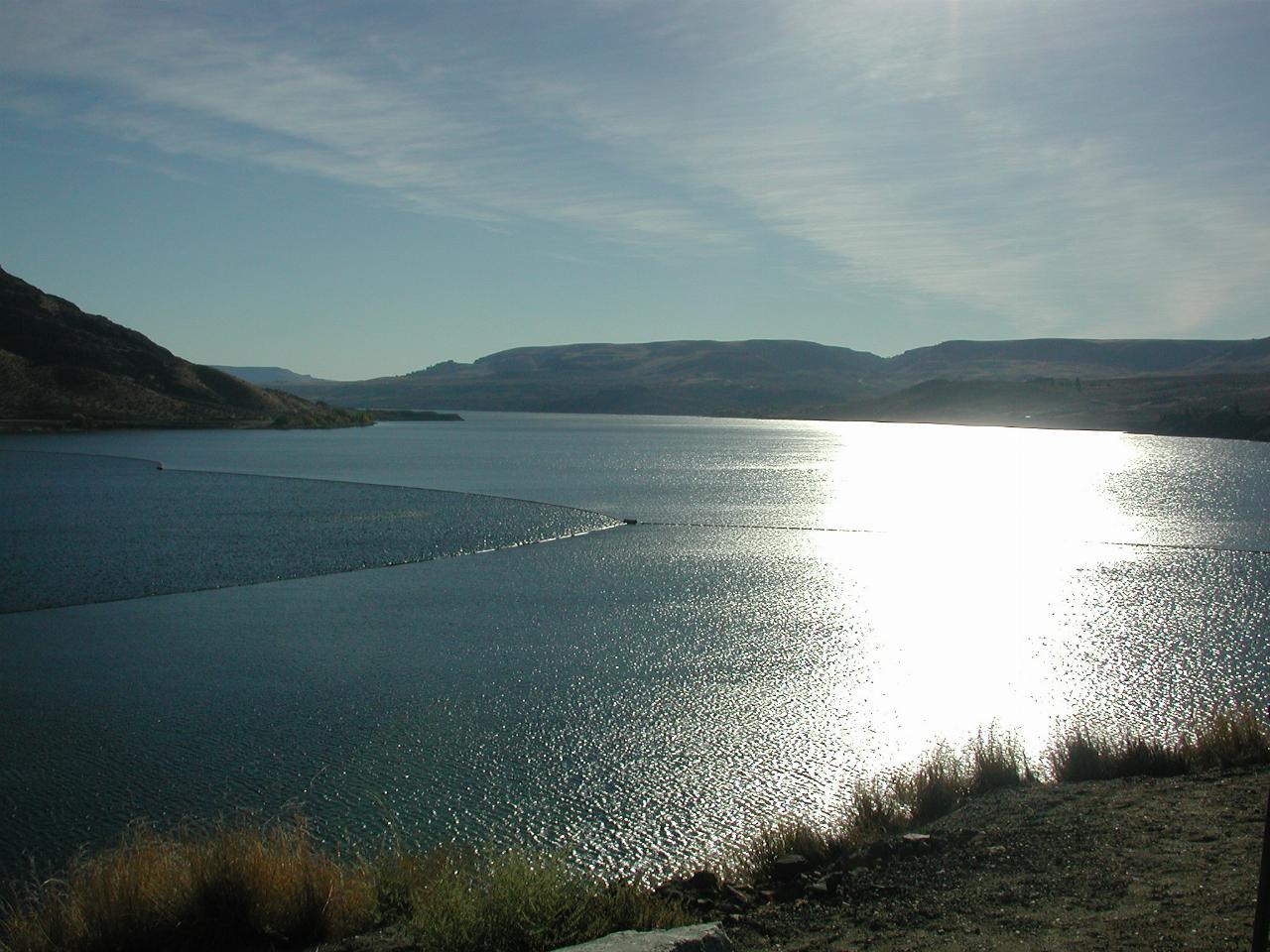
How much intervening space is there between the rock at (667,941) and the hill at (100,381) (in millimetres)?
78697

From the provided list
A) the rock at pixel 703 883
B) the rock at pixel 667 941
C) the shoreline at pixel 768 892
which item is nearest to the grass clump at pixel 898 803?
the shoreline at pixel 768 892

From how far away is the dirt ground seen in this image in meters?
5.23

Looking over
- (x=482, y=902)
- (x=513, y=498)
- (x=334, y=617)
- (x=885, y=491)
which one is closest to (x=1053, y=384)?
(x=885, y=491)

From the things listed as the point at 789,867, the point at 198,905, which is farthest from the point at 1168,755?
the point at 198,905

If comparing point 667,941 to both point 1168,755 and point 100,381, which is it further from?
point 100,381

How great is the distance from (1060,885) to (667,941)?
2511 millimetres

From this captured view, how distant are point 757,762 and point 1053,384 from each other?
13613cm

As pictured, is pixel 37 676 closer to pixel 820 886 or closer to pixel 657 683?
pixel 657 683

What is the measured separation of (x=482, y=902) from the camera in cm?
558

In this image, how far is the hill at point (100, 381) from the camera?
82.2 meters

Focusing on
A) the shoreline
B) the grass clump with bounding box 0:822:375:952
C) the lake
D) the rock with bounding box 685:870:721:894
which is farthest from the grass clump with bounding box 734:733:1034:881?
the grass clump with bounding box 0:822:375:952

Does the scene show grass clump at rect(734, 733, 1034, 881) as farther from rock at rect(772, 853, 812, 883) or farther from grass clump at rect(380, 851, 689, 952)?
grass clump at rect(380, 851, 689, 952)

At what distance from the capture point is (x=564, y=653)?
14180mm

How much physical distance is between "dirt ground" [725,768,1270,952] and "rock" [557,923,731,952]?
1.82 feet
